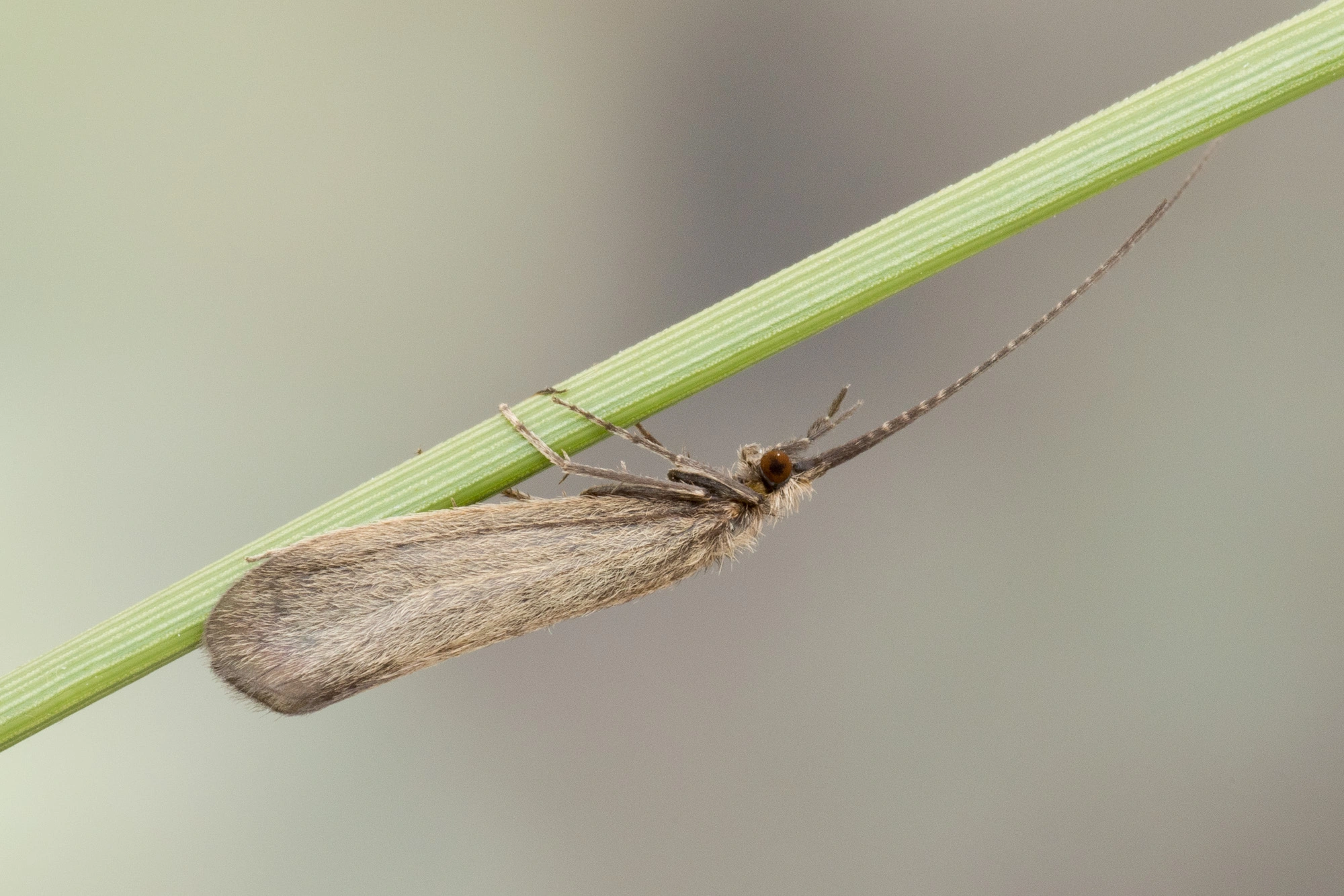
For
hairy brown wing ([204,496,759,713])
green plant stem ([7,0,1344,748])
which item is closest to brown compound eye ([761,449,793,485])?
hairy brown wing ([204,496,759,713])

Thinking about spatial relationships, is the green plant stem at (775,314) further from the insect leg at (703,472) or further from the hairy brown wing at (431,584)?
the insect leg at (703,472)

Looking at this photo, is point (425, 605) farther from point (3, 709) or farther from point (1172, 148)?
point (1172, 148)

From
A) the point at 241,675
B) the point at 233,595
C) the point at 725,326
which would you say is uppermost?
the point at 725,326

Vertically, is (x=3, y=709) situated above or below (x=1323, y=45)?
below

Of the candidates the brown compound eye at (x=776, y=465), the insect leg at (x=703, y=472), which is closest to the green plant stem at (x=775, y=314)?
the insect leg at (x=703, y=472)

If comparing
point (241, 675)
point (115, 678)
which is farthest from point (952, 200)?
point (115, 678)

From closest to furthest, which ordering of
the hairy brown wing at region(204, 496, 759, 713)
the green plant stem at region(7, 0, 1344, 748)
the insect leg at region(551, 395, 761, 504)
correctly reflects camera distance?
the green plant stem at region(7, 0, 1344, 748), the hairy brown wing at region(204, 496, 759, 713), the insect leg at region(551, 395, 761, 504)

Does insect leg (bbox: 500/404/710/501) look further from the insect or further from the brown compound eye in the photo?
the brown compound eye
